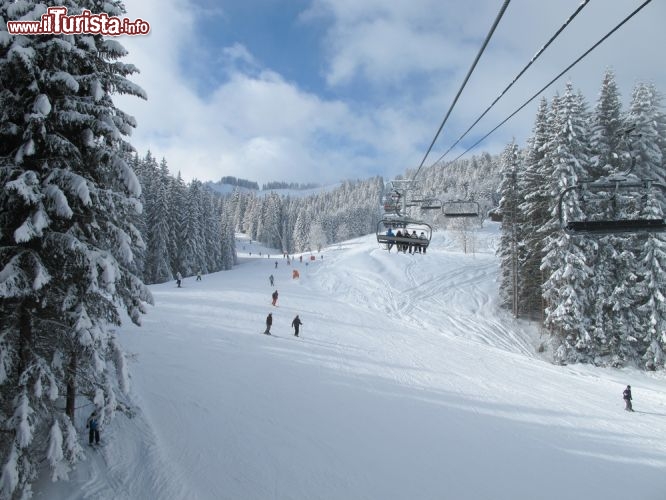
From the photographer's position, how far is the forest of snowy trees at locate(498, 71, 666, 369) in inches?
907

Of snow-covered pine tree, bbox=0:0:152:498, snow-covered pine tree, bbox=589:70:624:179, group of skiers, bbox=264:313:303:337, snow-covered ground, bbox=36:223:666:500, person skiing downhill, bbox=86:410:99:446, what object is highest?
snow-covered pine tree, bbox=589:70:624:179

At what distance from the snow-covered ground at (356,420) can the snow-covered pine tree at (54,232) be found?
1.73 meters

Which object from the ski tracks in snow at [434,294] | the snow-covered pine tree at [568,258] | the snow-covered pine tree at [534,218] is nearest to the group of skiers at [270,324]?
the ski tracks in snow at [434,294]

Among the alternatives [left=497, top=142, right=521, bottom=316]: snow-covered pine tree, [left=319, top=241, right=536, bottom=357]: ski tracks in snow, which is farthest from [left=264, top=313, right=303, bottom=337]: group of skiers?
[left=497, top=142, right=521, bottom=316]: snow-covered pine tree

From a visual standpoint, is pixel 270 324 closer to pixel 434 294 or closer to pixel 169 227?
pixel 434 294

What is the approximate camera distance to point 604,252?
81.2ft

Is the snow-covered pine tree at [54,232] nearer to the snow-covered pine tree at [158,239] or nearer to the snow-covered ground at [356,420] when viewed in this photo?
the snow-covered ground at [356,420]

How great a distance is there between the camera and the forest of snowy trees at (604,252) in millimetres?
23047

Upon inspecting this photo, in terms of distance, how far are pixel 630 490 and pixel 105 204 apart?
1493cm

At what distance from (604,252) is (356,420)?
2181 cm

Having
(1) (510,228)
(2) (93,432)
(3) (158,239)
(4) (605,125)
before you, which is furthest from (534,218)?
(3) (158,239)

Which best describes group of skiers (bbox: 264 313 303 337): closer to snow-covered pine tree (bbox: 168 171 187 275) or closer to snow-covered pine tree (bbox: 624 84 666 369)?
snow-covered pine tree (bbox: 624 84 666 369)

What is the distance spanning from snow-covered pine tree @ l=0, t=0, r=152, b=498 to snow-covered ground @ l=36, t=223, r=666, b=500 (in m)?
1.73

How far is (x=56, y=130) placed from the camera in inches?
313
